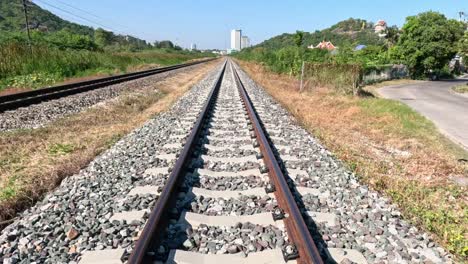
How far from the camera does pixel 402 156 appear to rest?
680 centimetres

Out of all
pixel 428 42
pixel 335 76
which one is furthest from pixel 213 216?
pixel 428 42

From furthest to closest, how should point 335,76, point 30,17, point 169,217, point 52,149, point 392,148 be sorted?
point 30,17 → point 335,76 → point 392,148 → point 52,149 → point 169,217

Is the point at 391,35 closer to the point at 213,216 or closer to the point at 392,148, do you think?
the point at 392,148

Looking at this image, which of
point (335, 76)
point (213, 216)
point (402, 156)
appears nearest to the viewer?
point (213, 216)

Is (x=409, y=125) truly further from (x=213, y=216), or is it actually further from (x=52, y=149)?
(x=52, y=149)

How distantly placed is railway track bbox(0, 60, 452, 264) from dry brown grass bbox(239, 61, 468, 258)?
0.36 m

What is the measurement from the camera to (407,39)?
136 ft

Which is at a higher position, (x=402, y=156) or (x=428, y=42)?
(x=428, y=42)

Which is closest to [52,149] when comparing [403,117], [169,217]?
[169,217]

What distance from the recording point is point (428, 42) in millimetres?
38750

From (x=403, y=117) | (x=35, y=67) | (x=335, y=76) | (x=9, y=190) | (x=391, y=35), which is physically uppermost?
(x=391, y=35)

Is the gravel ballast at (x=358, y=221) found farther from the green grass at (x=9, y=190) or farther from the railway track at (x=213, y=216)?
the green grass at (x=9, y=190)

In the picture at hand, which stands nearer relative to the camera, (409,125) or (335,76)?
(409,125)

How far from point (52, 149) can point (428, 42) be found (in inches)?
1680
